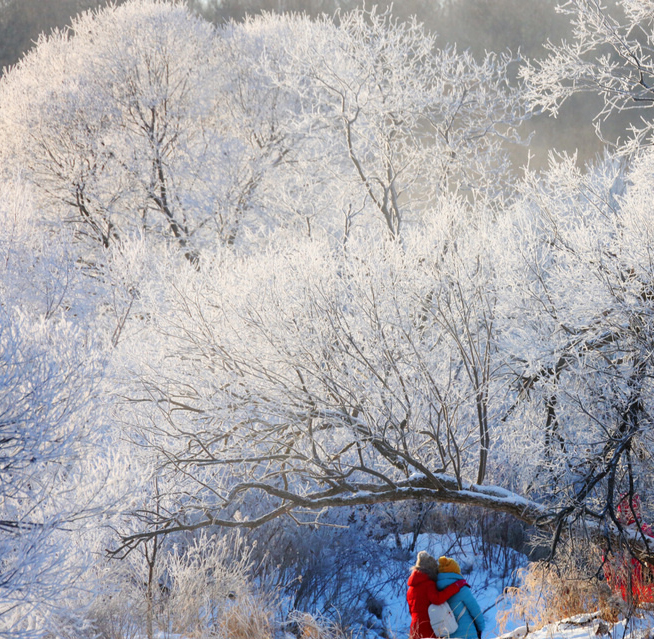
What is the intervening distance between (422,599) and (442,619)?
229 mm

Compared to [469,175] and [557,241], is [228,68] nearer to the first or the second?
[469,175]

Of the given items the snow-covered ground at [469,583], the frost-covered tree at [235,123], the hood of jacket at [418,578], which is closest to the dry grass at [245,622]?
the hood of jacket at [418,578]

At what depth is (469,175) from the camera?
10.5m

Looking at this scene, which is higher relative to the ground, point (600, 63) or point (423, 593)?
point (600, 63)

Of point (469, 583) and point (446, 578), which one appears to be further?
point (469, 583)

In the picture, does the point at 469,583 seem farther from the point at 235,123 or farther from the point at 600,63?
the point at 235,123

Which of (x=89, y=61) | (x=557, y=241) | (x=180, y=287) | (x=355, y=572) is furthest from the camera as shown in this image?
(x=89, y=61)

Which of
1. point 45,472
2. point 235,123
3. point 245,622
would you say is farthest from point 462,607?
point 235,123

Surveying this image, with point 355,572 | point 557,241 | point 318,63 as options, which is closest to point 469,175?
point 318,63

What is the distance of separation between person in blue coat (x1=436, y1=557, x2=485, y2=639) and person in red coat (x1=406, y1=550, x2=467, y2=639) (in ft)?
0.19

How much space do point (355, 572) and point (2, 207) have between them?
8701 millimetres

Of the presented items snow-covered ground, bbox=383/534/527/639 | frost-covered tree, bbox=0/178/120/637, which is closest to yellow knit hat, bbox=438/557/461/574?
snow-covered ground, bbox=383/534/527/639

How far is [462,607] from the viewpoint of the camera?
5.64 meters

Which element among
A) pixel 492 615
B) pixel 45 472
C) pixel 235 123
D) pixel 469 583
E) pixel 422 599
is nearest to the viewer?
pixel 422 599
